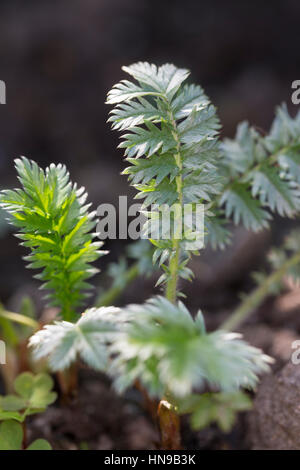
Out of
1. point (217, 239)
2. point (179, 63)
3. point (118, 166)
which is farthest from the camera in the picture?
point (179, 63)

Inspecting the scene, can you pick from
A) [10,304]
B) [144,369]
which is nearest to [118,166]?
[10,304]

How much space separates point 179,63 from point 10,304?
1657 millimetres

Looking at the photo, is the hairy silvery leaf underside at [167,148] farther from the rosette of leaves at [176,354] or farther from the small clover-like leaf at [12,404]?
the small clover-like leaf at [12,404]

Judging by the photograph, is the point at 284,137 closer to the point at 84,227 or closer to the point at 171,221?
the point at 171,221

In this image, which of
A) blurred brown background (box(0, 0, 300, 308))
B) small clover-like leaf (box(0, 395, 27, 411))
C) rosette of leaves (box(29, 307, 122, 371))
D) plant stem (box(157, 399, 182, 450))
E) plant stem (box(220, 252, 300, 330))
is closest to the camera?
rosette of leaves (box(29, 307, 122, 371))

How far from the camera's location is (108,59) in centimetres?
297

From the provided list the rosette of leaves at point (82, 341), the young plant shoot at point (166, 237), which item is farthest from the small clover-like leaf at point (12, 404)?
the rosette of leaves at point (82, 341)

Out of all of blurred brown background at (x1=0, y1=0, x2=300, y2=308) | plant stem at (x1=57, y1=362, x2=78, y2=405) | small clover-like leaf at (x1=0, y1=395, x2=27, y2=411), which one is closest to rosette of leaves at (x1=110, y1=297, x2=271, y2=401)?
small clover-like leaf at (x1=0, y1=395, x2=27, y2=411)

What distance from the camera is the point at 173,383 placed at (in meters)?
0.91

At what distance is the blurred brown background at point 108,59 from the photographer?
2.81 meters

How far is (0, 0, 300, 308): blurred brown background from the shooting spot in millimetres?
2814

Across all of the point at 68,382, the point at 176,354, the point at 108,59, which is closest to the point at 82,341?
the point at 176,354

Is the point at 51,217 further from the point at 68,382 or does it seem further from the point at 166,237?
the point at 68,382

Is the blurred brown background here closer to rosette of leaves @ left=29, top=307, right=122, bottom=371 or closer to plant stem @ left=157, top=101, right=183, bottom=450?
plant stem @ left=157, top=101, right=183, bottom=450
